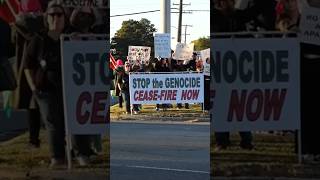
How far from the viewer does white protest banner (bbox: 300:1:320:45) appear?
3246 mm

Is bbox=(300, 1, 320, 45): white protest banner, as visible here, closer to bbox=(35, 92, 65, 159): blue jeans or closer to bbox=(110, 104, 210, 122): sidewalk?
bbox=(110, 104, 210, 122): sidewalk

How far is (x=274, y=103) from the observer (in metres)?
3.27

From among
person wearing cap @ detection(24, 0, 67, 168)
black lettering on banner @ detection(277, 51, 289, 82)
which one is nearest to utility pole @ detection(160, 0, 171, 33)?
person wearing cap @ detection(24, 0, 67, 168)

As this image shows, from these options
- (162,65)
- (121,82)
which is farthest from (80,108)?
(121,82)

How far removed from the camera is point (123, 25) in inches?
136

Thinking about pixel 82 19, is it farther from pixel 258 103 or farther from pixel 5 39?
pixel 258 103

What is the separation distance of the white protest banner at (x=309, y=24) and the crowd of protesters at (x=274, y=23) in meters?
0.02

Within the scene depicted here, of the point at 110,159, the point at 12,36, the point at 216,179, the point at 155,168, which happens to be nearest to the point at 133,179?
the point at 155,168

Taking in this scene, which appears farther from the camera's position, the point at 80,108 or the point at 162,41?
the point at 162,41

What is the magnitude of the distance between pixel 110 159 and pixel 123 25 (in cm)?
81

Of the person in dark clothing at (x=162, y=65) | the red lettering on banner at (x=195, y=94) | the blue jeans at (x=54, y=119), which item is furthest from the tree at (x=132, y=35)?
the red lettering on banner at (x=195, y=94)

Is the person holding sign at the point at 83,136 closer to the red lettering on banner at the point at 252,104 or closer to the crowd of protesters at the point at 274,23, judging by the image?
the crowd of protesters at the point at 274,23

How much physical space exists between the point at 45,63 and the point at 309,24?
1.51 metres

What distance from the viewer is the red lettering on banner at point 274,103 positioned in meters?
3.27
